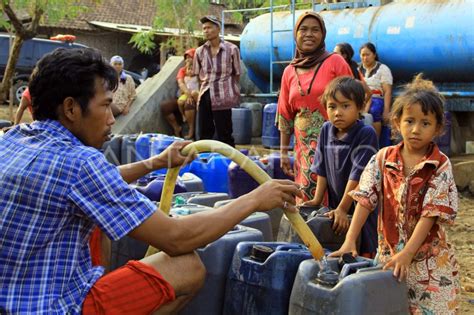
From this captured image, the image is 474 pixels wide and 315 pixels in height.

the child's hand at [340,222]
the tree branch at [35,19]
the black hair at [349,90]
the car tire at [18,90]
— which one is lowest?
the car tire at [18,90]

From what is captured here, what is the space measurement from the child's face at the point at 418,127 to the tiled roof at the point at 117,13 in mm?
22663

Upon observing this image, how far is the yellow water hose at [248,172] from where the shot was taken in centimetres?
265

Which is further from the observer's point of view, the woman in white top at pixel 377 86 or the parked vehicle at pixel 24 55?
the parked vehicle at pixel 24 55

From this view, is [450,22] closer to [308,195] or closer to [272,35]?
[272,35]

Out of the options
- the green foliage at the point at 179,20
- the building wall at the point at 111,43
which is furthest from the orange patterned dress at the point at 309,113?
the building wall at the point at 111,43

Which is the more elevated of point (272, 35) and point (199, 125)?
point (272, 35)

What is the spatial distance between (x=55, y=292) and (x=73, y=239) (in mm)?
178

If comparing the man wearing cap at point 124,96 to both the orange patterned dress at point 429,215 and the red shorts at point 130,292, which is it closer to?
the orange patterned dress at point 429,215

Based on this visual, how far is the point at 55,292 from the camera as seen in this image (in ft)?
7.47

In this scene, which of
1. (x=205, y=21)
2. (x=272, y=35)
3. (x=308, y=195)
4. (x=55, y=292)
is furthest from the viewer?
(x=272, y=35)

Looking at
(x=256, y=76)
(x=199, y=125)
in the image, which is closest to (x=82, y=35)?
(x=256, y=76)

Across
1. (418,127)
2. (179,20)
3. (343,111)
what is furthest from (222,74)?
(179,20)

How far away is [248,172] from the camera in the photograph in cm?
276

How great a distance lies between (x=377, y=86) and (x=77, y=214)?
6203 mm
